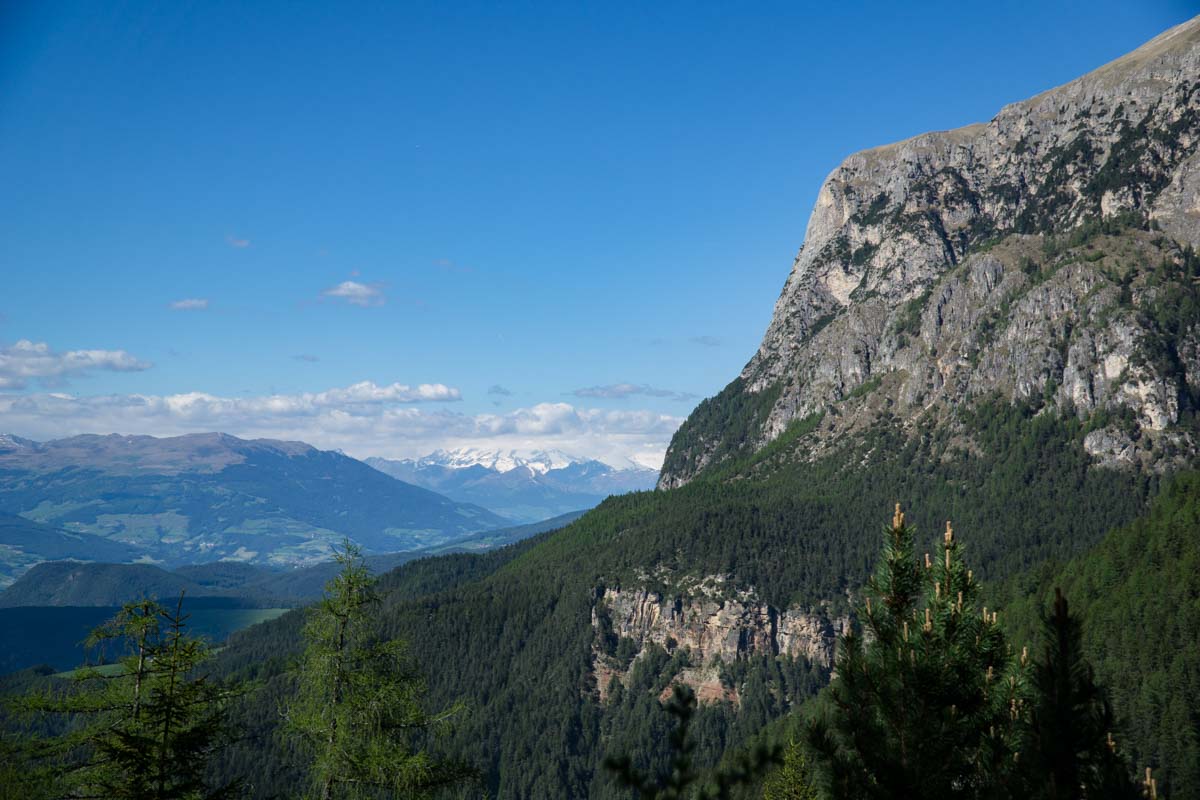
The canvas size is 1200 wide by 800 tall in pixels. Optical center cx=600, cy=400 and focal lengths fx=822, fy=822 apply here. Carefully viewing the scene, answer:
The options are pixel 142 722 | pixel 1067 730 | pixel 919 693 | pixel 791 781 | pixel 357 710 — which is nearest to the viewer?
pixel 1067 730

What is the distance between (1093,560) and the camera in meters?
144

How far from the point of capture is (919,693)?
49.5ft

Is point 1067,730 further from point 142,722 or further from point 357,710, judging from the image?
point 142,722

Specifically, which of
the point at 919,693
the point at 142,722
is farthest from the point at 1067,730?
the point at 142,722

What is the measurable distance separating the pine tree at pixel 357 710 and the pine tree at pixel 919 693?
12790mm

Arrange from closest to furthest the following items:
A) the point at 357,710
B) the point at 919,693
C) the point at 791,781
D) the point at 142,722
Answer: the point at 919,693 < the point at 142,722 < the point at 357,710 < the point at 791,781

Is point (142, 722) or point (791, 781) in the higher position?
point (142, 722)

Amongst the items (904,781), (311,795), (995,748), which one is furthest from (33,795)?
(995,748)

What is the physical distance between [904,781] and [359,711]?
15.6 m

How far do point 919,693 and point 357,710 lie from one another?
1587 centimetres

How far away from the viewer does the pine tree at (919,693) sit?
14.7 meters

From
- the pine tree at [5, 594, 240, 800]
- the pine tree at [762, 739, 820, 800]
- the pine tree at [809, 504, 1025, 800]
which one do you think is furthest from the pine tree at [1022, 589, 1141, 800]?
the pine tree at [762, 739, 820, 800]

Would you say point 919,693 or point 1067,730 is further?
point 919,693

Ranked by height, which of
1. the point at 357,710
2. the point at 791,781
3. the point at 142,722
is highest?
the point at 142,722
